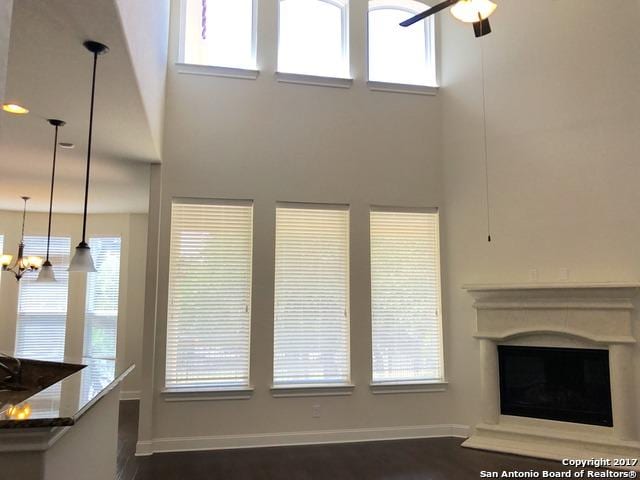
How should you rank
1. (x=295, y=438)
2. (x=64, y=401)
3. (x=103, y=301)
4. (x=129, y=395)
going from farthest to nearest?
(x=103, y=301), (x=129, y=395), (x=295, y=438), (x=64, y=401)

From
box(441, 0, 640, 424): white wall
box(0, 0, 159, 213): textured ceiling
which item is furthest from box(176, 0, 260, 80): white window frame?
box(441, 0, 640, 424): white wall

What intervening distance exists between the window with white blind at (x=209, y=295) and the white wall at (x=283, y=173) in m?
0.11

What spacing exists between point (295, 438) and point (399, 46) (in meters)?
4.71

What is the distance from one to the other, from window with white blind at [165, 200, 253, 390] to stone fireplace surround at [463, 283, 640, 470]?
243 centimetres

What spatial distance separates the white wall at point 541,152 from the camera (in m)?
4.57

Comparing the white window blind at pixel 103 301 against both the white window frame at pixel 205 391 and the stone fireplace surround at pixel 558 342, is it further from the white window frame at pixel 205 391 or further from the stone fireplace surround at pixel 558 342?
the stone fireplace surround at pixel 558 342

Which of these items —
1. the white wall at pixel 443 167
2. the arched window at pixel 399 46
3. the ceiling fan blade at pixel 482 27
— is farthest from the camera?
the arched window at pixel 399 46

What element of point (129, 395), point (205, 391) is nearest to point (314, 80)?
point (205, 391)

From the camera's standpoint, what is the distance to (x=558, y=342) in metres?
4.77

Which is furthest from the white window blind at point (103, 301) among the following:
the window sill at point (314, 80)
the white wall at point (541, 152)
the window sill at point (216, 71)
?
the white wall at point (541, 152)

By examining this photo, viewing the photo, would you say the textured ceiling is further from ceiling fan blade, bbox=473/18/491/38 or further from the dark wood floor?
the dark wood floor

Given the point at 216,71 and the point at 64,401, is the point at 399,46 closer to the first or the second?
the point at 216,71

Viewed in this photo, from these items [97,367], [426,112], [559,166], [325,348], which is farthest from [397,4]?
[97,367]

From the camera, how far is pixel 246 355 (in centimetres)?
500
